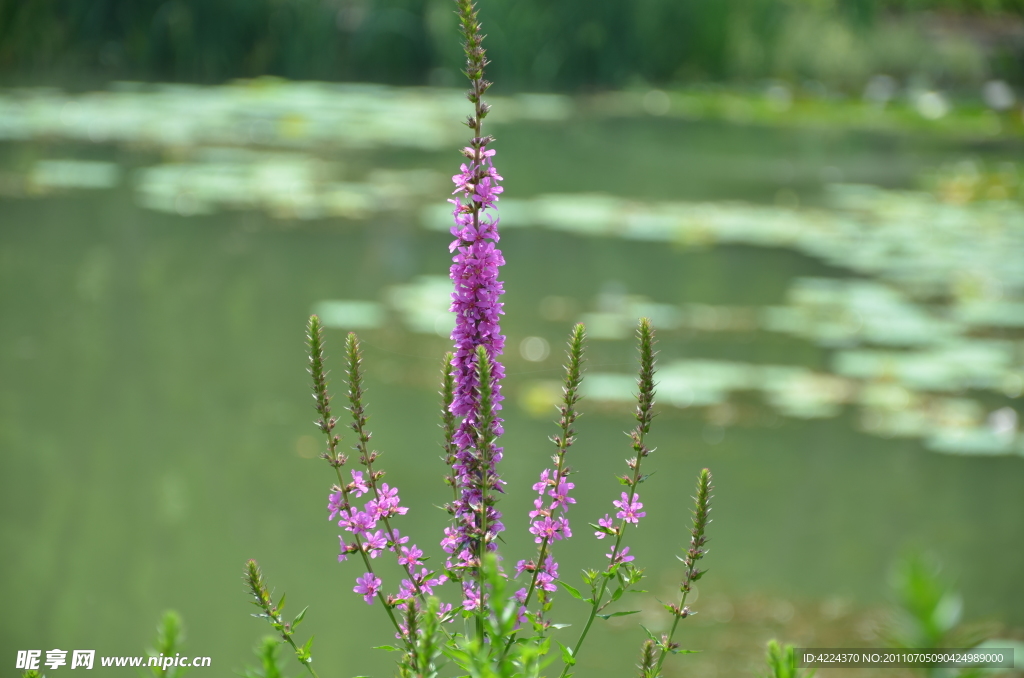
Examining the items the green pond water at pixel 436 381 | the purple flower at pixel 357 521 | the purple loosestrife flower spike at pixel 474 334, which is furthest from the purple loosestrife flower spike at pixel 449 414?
the green pond water at pixel 436 381

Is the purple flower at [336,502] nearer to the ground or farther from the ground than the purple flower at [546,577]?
farther from the ground

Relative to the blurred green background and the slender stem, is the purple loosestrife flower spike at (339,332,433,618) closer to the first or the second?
the slender stem

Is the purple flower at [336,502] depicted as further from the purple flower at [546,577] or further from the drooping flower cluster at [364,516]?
the purple flower at [546,577]

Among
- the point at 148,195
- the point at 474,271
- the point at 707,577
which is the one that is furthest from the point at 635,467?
the point at 148,195

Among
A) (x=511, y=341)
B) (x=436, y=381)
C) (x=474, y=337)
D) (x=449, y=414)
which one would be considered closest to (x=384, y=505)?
(x=449, y=414)

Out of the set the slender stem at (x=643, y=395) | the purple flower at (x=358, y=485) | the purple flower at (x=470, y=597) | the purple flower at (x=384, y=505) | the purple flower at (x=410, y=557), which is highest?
the slender stem at (x=643, y=395)

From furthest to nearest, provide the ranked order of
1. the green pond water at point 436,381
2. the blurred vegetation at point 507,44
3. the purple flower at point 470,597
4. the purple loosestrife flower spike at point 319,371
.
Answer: the blurred vegetation at point 507,44
the green pond water at point 436,381
the purple flower at point 470,597
the purple loosestrife flower spike at point 319,371

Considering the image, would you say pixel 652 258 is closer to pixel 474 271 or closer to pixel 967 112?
pixel 474 271

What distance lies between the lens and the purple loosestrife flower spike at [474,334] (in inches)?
55.9

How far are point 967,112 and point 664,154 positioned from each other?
5.53m

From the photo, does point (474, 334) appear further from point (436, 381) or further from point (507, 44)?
point (507, 44)

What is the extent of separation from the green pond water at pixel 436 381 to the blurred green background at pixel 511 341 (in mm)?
19

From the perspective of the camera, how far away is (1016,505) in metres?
4.27

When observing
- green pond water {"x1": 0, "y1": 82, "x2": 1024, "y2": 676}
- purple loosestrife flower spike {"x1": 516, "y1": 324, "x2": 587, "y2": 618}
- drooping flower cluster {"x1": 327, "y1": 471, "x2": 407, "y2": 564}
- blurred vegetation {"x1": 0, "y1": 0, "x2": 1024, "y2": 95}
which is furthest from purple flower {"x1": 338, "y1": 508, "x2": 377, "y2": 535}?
blurred vegetation {"x1": 0, "y1": 0, "x2": 1024, "y2": 95}
